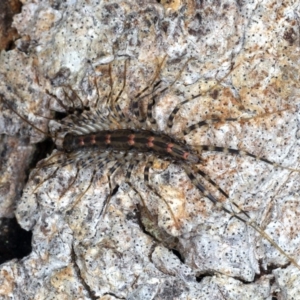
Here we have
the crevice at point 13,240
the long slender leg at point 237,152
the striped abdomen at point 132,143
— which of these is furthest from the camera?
the crevice at point 13,240

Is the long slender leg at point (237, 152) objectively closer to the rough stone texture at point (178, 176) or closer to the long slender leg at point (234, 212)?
the rough stone texture at point (178, 176)

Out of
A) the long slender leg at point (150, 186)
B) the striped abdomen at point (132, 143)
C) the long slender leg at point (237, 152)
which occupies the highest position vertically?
the long slender leg at point (237, 152)

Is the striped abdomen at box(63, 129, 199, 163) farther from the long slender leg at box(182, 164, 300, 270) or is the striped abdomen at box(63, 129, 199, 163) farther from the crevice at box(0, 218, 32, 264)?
the crevice at box(0, 218, 32, 264)

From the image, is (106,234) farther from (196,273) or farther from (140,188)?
(196,273)

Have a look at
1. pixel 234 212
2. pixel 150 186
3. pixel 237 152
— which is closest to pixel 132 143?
pixel 150 186

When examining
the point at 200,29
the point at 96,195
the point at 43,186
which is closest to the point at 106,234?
the point at 96,195

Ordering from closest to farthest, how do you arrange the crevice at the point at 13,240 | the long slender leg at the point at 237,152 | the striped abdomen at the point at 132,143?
the long slender leg at the point at 237,152
the striped abdomen at the point at 132,143
the crevice at the point at 13,240

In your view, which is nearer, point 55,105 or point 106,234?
point 106,234

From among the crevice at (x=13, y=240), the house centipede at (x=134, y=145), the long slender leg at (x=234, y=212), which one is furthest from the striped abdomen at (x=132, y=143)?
the crevice at (x=13, y=240)

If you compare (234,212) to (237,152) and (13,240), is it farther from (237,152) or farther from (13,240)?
(13,240)
